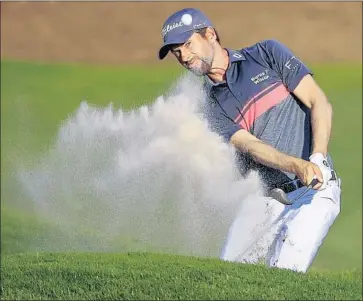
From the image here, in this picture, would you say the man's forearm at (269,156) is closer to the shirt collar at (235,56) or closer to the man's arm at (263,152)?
the man's arm at (263,152)

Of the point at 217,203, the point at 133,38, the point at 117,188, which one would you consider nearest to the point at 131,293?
the point at 217,203

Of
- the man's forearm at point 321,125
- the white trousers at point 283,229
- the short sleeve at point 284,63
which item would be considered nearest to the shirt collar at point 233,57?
the short sleeve at point 284,63

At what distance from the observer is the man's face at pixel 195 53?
16.6 ft

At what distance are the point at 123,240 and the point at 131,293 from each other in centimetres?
372

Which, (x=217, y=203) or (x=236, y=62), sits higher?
(x=236, y=62)

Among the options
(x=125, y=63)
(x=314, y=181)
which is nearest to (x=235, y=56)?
(x=314, y=181)

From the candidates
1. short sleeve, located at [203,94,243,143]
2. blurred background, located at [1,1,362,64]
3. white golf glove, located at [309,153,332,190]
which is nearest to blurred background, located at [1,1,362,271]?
blurred background, located at [1,1,362,64]

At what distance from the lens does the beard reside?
511cm

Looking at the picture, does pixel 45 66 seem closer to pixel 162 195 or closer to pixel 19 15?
pixel 19 15

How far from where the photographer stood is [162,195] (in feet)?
19.7

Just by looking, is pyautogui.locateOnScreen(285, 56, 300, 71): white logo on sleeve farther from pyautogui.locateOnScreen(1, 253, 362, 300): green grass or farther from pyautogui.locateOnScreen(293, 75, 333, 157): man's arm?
pyautogui.locateOnScreen(1, 253, 362, 300): green grass

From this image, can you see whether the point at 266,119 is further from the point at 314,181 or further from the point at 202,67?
the point at 314,181

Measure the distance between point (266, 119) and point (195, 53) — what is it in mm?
474

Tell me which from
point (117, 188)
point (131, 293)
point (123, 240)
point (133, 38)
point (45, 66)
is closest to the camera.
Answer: point (131, 293)
